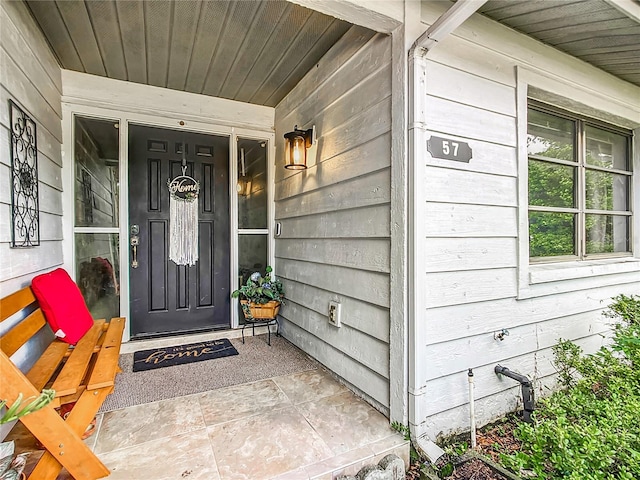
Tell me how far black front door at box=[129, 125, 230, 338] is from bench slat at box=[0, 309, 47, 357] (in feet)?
3.54

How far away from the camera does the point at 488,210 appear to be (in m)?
1.84

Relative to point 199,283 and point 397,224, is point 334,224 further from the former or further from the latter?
point 199,283

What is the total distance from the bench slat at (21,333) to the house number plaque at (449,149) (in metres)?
2.16

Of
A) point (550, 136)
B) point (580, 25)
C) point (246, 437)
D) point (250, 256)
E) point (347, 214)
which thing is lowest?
point (246, 437)

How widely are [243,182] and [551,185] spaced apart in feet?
8.51

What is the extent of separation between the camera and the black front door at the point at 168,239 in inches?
114

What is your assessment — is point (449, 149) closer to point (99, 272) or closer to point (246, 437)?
point (246, 437)

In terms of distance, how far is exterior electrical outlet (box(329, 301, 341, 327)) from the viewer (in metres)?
2.16

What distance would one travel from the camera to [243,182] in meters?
3.28

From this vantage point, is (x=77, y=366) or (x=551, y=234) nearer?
(x=77, y=366)

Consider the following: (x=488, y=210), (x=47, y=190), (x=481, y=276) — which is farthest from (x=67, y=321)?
(x=488, y=210)

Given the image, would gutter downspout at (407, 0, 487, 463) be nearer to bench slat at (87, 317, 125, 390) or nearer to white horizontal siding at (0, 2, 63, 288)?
bench slat at (87, 317, 125, 390)

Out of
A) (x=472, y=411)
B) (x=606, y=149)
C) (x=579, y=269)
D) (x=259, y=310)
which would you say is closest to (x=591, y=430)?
(x=472, y=411)

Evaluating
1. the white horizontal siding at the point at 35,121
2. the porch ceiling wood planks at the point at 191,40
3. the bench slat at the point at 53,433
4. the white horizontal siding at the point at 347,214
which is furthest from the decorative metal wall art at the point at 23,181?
the white horizontal siding at the point at 347,214
